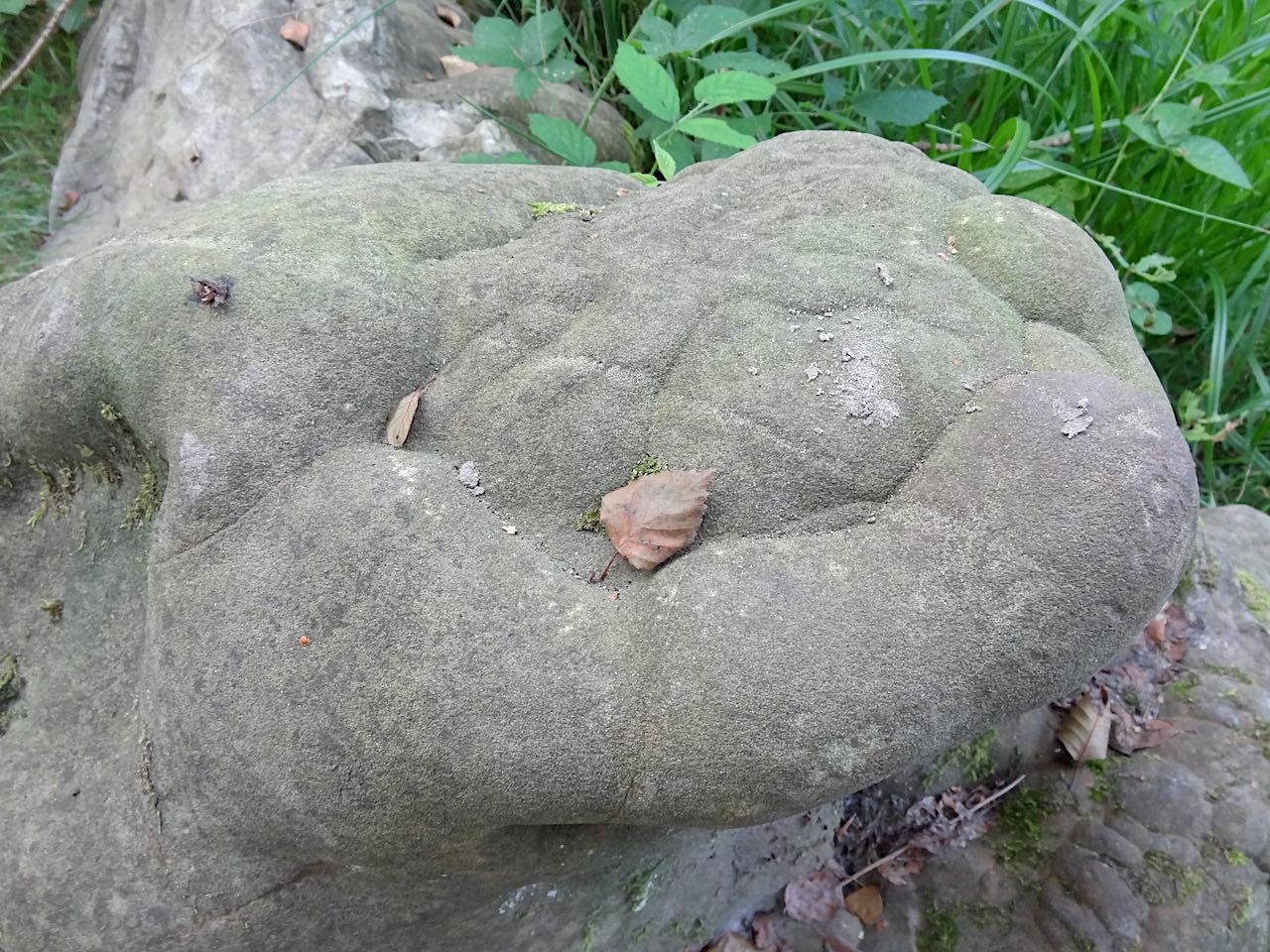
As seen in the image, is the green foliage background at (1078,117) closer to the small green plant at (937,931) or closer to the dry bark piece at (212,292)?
the dry bark piece at (212,292)

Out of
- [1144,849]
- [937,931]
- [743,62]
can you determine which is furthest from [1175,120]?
[937,931]

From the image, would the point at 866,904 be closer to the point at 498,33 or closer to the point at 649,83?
the point at 649,83

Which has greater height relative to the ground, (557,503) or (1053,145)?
(557,503)

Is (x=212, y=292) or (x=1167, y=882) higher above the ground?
(x=212, y=292)

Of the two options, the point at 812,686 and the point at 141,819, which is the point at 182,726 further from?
the point at 812,686

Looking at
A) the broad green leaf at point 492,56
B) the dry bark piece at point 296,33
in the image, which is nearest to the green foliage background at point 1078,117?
the broad green leaf at point 492,56

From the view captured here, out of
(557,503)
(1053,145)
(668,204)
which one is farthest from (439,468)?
(1053,145)
